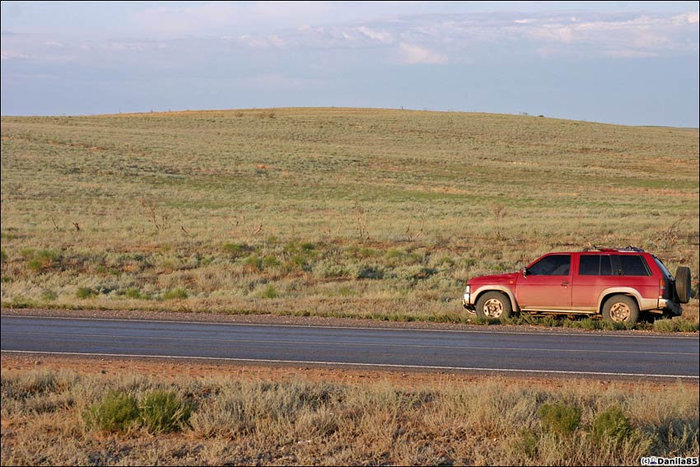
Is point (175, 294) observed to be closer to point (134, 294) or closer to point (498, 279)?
point (134, 294)

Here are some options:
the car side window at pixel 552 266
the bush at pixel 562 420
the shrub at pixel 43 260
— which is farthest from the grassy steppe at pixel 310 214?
the bush at pixel 562 420

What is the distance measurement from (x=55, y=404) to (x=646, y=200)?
26.2 m

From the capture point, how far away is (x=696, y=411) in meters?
10.5

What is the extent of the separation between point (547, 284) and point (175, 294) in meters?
22.2

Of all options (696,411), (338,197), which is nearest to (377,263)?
(696,411)

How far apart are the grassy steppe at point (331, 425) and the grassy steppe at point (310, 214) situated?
1805mm

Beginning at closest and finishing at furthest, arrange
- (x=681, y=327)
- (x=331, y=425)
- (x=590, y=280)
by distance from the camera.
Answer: (x=590, y=280) → (x=331, y=425) → (x=681, y=327)

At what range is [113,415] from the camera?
8547 millimetres

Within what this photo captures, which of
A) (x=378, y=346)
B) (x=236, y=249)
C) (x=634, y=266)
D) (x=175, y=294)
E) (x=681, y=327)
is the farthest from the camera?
(x=236, y=249)

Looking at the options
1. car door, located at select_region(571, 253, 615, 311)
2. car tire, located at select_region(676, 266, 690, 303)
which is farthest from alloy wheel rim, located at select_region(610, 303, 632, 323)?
→ car tire, located at select_region(676, 266, 690, 303)

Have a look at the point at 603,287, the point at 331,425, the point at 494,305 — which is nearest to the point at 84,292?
the point at 331,425

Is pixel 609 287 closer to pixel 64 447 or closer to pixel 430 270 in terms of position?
pixel 64 447

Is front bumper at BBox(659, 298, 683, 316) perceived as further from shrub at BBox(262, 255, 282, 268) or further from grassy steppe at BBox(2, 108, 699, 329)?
shrub at BBox(262, 255, 282, 268)

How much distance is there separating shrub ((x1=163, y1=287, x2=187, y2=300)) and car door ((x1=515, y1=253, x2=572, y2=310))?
21.4 meters
